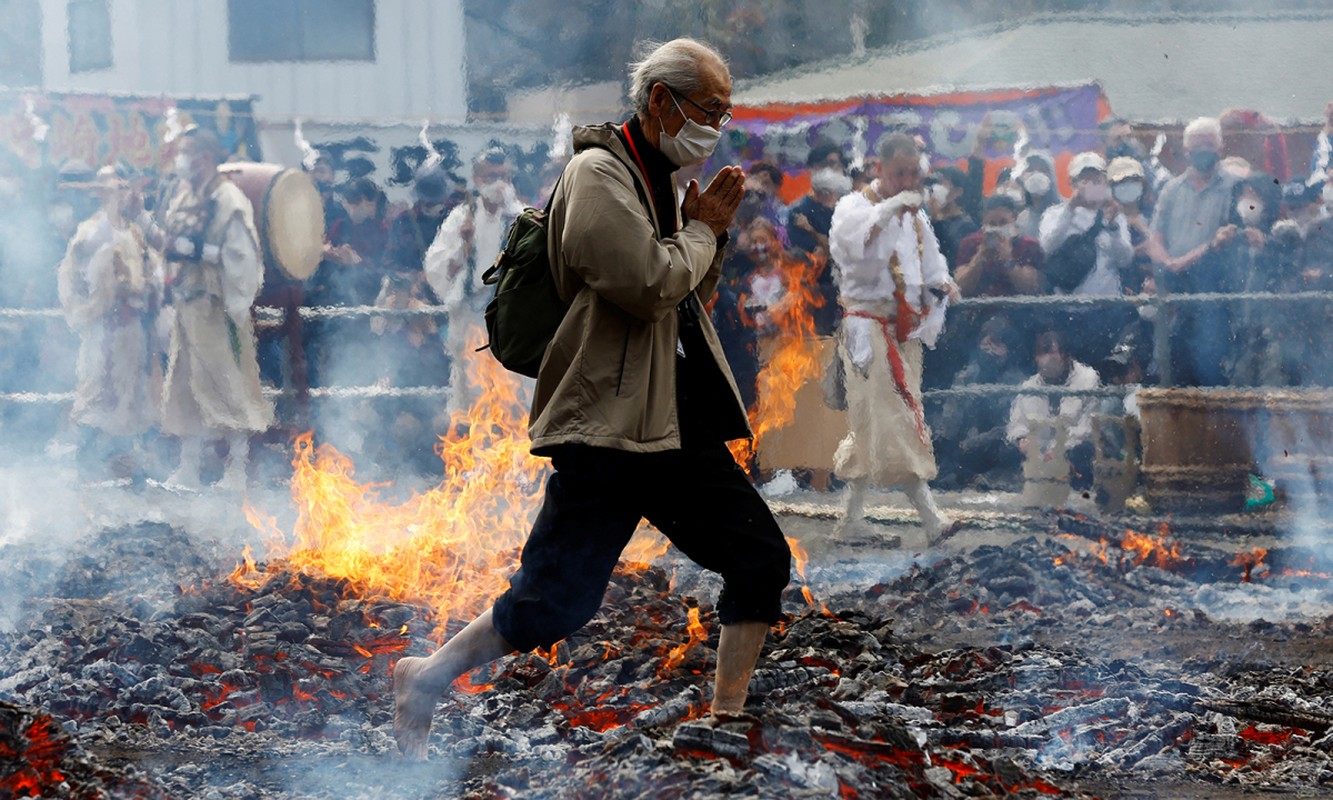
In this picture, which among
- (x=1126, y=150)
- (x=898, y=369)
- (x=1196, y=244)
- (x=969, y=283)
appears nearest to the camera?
(x=898, y=369)

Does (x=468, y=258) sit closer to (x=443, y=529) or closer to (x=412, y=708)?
(x=443, y=529)

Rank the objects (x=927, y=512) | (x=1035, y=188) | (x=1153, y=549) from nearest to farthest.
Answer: (x=1153, y=549) < (x=927, y=512) < (x=1035, y=188)

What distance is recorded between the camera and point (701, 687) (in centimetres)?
462

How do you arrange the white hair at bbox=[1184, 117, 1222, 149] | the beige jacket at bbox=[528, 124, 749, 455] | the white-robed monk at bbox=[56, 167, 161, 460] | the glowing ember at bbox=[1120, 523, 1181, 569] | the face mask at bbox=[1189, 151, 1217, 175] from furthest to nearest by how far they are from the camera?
the white-robed monk at bbox=[56, 167, 161, 460] < the white hair at bbox=[1184, 117, 1222, 149] < the face mask at bbox=[1189, 151, 1217, 175] < the glowing ember at bbox=[1120, 523, 1181, 569] < the beige jacket at bbox=[528, 124, 749, 455]

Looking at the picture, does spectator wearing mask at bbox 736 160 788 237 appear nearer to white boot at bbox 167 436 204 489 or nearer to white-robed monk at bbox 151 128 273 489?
white-robed monk at bbox 151 128 273 489

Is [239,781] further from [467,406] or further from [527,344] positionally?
[467,406]

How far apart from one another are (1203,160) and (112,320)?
26.2 feet

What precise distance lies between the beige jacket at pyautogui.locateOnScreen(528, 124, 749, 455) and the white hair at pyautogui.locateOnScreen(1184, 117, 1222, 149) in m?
7.01

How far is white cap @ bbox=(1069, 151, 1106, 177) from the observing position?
382 inches

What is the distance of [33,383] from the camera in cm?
1072

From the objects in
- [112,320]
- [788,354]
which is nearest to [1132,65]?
[788,354]

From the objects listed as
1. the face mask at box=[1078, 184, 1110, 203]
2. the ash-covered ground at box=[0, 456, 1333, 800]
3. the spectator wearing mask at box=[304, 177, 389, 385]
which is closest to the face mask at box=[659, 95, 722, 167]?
the ash-covered ground at box=[0, 456, 1333, 800]

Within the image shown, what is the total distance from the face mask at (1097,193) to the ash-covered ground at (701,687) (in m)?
2.98

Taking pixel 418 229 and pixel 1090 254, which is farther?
pixel 418 229
